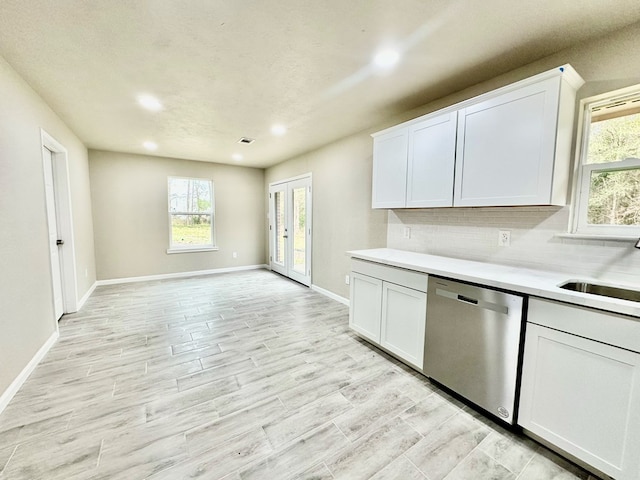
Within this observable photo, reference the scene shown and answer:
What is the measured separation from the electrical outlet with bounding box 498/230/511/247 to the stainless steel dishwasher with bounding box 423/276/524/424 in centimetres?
69

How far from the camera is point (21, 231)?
2.23 metres

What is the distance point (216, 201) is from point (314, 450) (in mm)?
5445

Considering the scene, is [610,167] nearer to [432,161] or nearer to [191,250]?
[432,161]

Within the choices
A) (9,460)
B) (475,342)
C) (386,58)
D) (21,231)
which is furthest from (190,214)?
(475,342)

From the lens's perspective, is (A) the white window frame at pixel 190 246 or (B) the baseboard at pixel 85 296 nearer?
(B) the baseboard at pixel 85 296

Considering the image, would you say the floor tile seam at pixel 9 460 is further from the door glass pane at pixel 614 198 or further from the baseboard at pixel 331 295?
the door glass pane at pixel 614 198

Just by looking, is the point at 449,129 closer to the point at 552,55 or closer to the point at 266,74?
the point at 552,55

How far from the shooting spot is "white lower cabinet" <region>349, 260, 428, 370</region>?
2229 millimetres

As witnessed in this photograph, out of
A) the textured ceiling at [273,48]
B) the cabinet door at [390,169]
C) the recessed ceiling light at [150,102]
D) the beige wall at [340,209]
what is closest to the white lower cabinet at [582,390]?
the cabinet door at [390,169]

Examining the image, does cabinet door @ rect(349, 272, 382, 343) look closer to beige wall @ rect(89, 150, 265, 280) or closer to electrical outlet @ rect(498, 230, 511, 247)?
electrical outlet @ rect(498, 230, 511, 247)

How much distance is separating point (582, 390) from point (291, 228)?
472 centimetres

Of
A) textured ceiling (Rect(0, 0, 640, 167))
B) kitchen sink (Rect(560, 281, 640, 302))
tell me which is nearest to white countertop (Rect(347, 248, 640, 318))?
kitchen sink (Rect(560, 281, 640, 302))

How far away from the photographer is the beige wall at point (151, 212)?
500 cm

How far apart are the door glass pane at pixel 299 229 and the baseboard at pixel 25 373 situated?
346 centimetres
